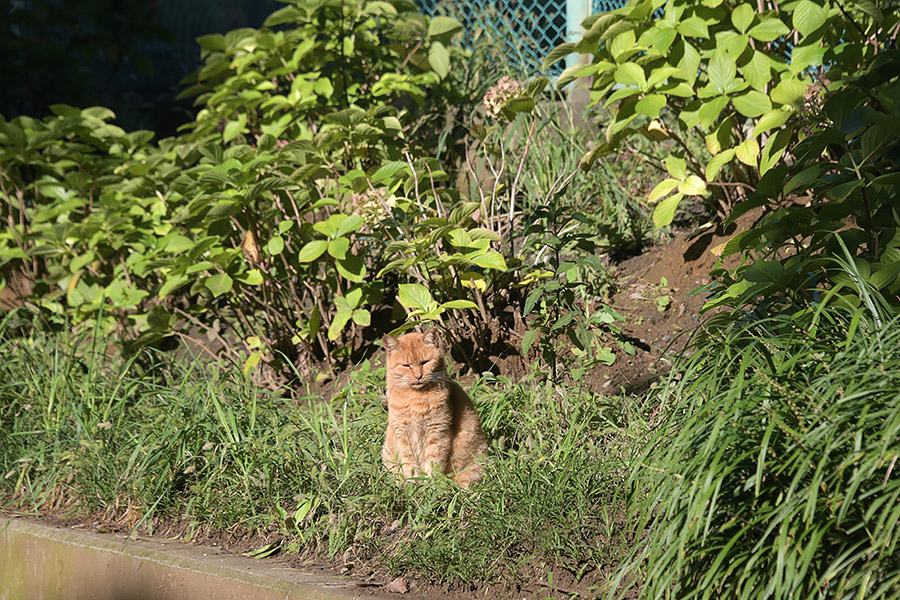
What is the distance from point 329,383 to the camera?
173 inches

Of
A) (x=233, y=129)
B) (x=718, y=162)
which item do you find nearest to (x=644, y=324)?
(x=718, y=162)

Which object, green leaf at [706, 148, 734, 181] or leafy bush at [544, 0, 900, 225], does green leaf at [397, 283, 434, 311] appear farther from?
green leaf at [706, 148, 734, 181]

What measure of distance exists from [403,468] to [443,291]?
1081 millimetres

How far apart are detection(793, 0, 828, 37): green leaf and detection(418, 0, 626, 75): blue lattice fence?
2.42m

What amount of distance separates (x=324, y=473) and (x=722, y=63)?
2.36m

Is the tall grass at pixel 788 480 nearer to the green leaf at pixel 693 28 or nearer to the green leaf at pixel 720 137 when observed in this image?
the green leaf at pixel 720 137

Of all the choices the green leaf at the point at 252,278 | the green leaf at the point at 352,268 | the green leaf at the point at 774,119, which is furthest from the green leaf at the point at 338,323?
the green leaf at the point at 774,119

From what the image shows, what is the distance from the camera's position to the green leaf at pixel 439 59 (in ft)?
16.1

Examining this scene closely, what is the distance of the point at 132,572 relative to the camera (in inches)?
119

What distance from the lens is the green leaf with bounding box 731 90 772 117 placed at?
11.2 feet

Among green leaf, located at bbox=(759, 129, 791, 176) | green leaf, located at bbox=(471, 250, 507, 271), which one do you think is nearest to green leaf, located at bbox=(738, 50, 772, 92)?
green leaf, located at bbox=(759, 129, 791, 176)

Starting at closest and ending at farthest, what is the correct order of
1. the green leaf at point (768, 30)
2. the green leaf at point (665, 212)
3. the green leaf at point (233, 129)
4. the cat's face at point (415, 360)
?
the cat's face at point (415, 360)
the green leaf at point (768, 30)
the green leaf at point (665, 212)
the green leaf at point (233, 129)

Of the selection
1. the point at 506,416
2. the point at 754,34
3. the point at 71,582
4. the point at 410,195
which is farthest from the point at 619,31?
the point at 71,582

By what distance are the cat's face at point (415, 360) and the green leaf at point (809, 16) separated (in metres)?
1.95
